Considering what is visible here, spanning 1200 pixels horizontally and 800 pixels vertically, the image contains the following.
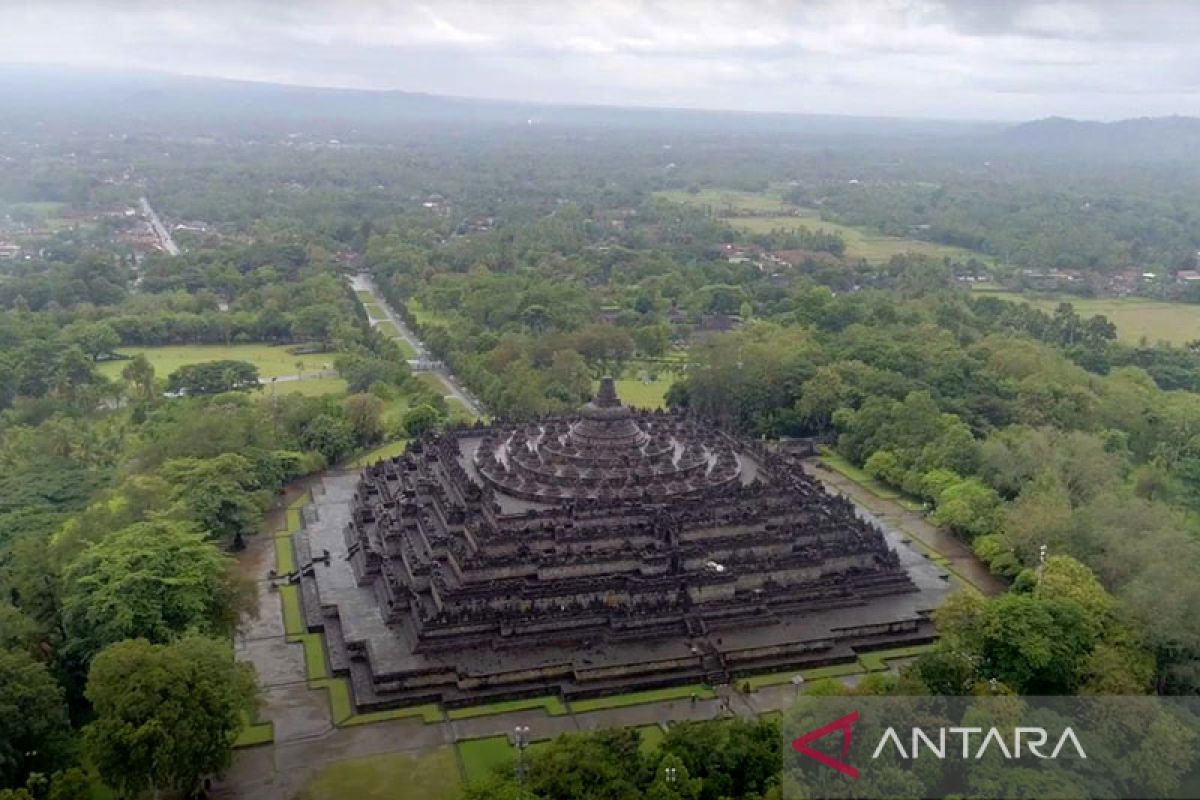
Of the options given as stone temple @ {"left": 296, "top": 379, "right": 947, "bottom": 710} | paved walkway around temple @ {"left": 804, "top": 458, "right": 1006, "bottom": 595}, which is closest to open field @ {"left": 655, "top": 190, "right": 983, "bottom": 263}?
paved walkway around temple @ {"left": 804, "top": 458, "right": 1006, "bottom": 595}

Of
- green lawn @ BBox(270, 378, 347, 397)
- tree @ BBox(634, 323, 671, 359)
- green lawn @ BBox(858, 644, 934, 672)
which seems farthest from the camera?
tree @ BBox(634, 323, 671, 359)

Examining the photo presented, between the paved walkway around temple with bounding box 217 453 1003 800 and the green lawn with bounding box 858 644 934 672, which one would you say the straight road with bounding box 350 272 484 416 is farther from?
the green lawn with bounding box 858 644 934 672

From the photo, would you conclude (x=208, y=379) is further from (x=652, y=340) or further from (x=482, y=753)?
(x=482, y=753)

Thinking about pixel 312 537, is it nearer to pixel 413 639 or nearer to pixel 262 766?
pixel 413 639

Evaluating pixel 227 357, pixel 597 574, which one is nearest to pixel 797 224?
pixel 227 357

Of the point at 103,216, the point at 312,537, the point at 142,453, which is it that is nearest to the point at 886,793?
the point at 312,537

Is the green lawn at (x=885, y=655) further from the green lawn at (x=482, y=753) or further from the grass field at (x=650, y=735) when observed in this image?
the green lawn at (x=482, y=753)

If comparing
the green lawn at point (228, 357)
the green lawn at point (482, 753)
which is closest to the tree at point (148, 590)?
the green lawn at point (482, 753)
